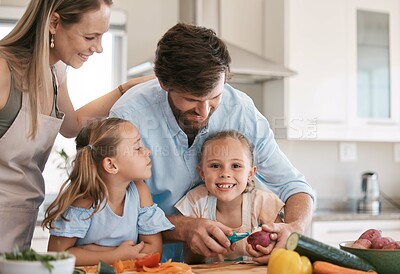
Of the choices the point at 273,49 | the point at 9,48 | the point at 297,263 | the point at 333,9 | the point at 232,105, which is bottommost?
the point at 297,263

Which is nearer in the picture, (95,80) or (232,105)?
(232,105)

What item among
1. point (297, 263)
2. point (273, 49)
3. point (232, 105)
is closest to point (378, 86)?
point (273, 49)

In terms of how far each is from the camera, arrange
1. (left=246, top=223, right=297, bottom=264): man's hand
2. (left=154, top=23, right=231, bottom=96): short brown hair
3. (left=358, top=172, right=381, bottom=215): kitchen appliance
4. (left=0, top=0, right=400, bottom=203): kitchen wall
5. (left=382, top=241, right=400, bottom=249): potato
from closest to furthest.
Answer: (left=382, top=241, right=400, bottom=249): potato, (left=246, top=223, right=297, bottom=264): man's hand, (left=154, top=23, right=231, bottom=96): short brown hair, (left=0, top=0, right=400, bottom=203): kitchen wall, (left=358, top=172, right=381, bottom=215): kitchen appliance

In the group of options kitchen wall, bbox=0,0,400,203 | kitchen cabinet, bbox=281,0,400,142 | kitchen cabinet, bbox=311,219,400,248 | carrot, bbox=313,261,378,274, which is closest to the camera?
carrot, bbox=313,261,378,274

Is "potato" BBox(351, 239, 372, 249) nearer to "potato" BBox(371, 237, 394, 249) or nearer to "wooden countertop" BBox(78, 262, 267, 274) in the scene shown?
"potato" BBox(371, 237, 394, 249)

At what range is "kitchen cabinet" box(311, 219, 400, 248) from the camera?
3709 millimetres

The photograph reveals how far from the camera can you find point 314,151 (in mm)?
4344

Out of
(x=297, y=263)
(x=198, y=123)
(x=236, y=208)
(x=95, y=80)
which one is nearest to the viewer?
(x=297, y=263)

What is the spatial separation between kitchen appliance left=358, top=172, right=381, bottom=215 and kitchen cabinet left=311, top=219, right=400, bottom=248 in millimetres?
187

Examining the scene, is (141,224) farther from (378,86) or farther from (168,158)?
(378,86)

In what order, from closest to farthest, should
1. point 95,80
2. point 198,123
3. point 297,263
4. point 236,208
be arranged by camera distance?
point 297,263, point 198,123, point 236,208, point 95,80

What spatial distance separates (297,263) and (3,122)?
94cm

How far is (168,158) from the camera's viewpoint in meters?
2.01

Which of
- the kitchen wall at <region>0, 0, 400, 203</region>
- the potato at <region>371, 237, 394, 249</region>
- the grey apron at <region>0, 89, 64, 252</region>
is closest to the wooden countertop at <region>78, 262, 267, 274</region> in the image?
the potato at <region>371, 237, 394, 249</region>
